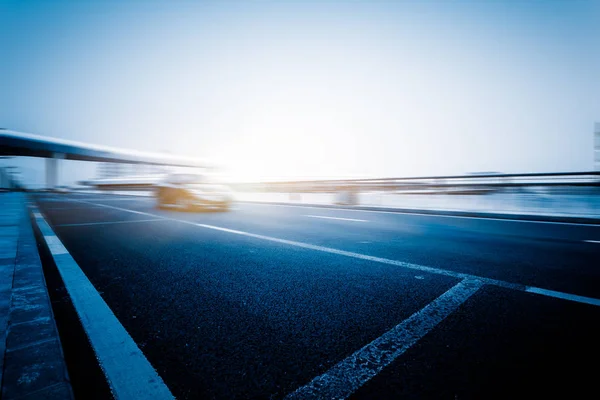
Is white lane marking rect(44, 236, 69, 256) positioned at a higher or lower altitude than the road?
higher

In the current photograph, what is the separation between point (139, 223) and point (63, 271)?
4398mm

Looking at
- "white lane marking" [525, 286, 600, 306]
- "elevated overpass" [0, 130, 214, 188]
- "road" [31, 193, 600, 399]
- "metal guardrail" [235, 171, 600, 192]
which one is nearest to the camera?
"road" [31, 193, 600, 399]

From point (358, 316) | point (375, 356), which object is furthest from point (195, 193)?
point (375, 356)

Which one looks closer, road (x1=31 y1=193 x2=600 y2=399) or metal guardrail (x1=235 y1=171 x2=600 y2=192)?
road (x1=31 y1=193 x2=600 y2=399)

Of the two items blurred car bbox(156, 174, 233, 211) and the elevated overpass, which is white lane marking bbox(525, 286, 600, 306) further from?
the elevated overpass

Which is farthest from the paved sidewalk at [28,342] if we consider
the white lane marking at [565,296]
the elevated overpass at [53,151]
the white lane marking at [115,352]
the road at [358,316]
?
the elevated overpass at [53,151]

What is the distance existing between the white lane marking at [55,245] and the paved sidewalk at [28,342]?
1201mm

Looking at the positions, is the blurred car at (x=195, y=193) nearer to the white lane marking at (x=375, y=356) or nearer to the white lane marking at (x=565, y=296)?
the white lane marking at (x=375, y=356)

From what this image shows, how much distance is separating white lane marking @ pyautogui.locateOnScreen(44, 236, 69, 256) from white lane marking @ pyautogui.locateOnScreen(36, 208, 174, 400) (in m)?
2.01

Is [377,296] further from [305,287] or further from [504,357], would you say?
[504,357]

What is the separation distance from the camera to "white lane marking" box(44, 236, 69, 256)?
430 centimetres

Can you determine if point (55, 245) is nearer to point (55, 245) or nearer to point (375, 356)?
point (55, 245)

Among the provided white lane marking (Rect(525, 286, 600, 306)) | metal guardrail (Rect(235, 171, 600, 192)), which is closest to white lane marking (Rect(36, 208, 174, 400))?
white lane marking (Rect(525, 286, 600, 306))

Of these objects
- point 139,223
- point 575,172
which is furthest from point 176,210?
point 575,172
